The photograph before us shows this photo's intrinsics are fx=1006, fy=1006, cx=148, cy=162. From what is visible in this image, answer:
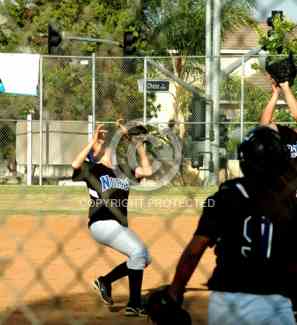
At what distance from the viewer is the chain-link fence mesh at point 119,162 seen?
9141mm

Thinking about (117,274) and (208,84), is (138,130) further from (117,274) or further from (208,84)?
(117,274)

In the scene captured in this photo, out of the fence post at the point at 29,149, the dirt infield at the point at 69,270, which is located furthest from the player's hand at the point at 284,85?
the fence post at the point at 29,149

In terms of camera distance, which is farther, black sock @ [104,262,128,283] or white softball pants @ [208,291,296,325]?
black sock @ [104,262,128,283]

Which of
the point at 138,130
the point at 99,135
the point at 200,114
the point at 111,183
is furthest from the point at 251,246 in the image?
→ the point at 200,114

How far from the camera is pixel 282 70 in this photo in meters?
5.34

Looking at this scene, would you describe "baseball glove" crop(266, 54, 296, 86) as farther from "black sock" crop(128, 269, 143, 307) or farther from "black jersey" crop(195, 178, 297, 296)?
"black sock" crop(128, 269, 143, 307)

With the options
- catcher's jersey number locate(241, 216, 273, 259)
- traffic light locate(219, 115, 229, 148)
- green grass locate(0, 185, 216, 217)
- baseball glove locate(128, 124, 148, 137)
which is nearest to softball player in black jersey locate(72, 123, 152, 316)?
baseball glove locate(128, 124, 148, 137)

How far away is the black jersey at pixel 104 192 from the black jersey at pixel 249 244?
4468 millimetres

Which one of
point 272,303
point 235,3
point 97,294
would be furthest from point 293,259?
point 97,294

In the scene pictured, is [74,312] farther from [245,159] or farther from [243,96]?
[243,96]

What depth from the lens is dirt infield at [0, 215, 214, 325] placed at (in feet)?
26.6

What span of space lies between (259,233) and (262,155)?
299mm

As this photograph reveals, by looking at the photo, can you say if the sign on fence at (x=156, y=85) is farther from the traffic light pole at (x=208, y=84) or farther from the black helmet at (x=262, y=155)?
the black helmet at (x=262, y=155)

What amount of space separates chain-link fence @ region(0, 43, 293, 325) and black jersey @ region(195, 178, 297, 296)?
384 centimetres
